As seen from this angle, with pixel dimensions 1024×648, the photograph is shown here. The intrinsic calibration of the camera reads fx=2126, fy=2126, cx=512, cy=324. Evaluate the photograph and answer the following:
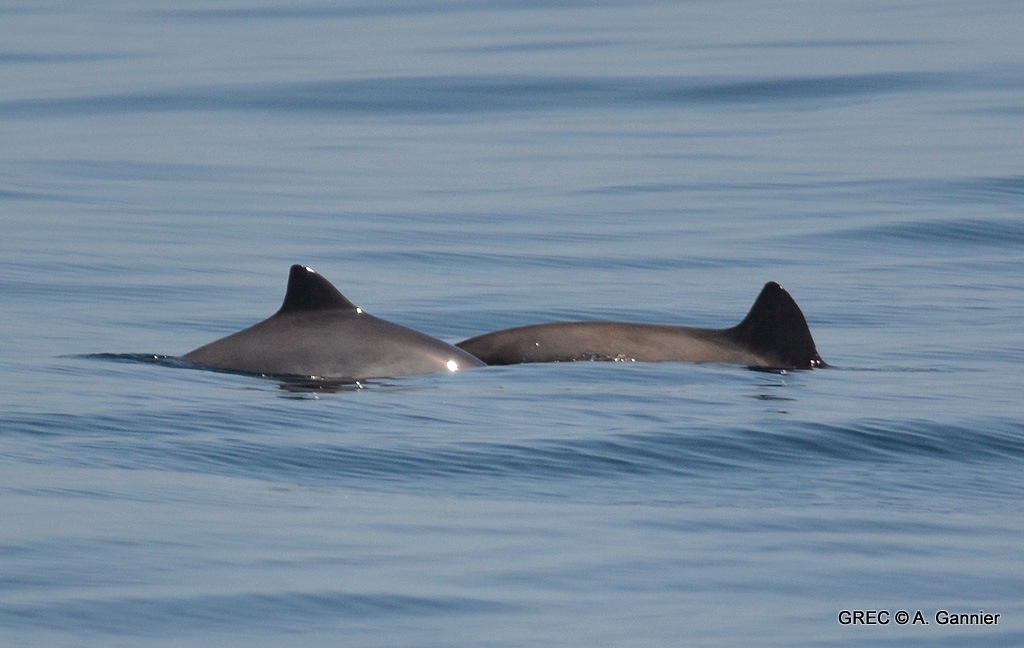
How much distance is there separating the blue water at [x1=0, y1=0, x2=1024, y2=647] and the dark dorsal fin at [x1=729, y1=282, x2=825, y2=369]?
0.34 meters

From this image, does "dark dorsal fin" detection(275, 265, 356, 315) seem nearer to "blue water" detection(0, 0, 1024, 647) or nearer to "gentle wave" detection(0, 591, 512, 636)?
"blue water" detection(0, 0, 1024, 647)

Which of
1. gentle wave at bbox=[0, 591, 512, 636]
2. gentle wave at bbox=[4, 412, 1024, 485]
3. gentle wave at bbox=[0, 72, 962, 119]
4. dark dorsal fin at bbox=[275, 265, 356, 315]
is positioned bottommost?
gentle wave at bbox=[0, 591, 512, 636]

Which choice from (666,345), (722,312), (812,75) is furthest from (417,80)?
(666,345)

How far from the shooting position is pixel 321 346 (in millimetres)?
11094

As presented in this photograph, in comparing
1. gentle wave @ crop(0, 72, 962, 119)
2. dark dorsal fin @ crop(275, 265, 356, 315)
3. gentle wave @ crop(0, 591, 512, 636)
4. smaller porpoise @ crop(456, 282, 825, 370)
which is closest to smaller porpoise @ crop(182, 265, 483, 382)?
dark dorsal fin @ crop(275, 265, 356, 315)

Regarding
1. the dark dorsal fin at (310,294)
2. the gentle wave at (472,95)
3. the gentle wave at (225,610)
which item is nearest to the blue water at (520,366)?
the gentle wave at (225,610)

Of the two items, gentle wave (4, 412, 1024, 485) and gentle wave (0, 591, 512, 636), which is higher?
gentle wave (4, 412, 1024, 485)

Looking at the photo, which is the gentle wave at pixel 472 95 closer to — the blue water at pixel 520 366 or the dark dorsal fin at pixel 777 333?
the blue water at pixel 520 366

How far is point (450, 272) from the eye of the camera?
17.7 metres

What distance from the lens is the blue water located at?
22.9 ft

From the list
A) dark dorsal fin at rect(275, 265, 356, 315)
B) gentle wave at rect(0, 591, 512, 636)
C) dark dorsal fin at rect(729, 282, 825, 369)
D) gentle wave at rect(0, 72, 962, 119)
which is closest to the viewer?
gentle wave at rect(0, 591, 512, 636)

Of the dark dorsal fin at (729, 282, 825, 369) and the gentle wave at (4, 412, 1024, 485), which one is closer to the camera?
the gentle wave at (4, 412, 1024, 485)

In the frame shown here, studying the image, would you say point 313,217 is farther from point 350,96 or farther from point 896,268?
point 350,96

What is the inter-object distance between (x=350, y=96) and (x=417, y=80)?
1699 millimetres
